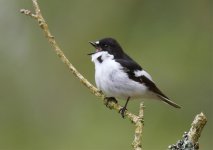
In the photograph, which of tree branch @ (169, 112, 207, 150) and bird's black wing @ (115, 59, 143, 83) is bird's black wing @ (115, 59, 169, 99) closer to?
bird's black wing @ (115, 59, 143, 83)

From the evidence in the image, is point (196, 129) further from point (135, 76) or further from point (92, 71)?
point (92, 71)

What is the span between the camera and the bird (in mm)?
4898

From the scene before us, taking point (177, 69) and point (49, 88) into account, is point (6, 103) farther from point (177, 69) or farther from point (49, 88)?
point (177, 69)

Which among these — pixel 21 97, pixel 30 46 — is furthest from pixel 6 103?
pixel 30 46

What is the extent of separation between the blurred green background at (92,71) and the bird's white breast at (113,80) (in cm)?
124

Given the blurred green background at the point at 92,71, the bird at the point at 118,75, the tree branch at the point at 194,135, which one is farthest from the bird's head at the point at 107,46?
the tree branch at the point at 194,135

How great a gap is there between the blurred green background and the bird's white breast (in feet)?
4.06

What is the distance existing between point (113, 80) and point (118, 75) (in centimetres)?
10

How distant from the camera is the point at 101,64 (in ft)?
16.5

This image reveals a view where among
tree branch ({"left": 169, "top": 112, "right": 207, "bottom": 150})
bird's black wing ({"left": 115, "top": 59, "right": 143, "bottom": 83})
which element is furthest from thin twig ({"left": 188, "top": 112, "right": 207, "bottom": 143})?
bird's black wing ({"left": 115, "top": 59, "right": 143, "bottom": 83})

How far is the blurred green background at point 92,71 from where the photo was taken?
726cm

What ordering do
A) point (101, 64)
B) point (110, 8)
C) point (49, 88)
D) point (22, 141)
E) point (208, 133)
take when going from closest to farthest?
point (101, 64) → point (208, 133) → point (22, 141) → point (110, 8) → point (49, 88)

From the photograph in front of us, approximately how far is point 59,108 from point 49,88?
582 mm

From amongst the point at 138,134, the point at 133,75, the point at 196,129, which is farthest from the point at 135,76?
the point at 196,129
